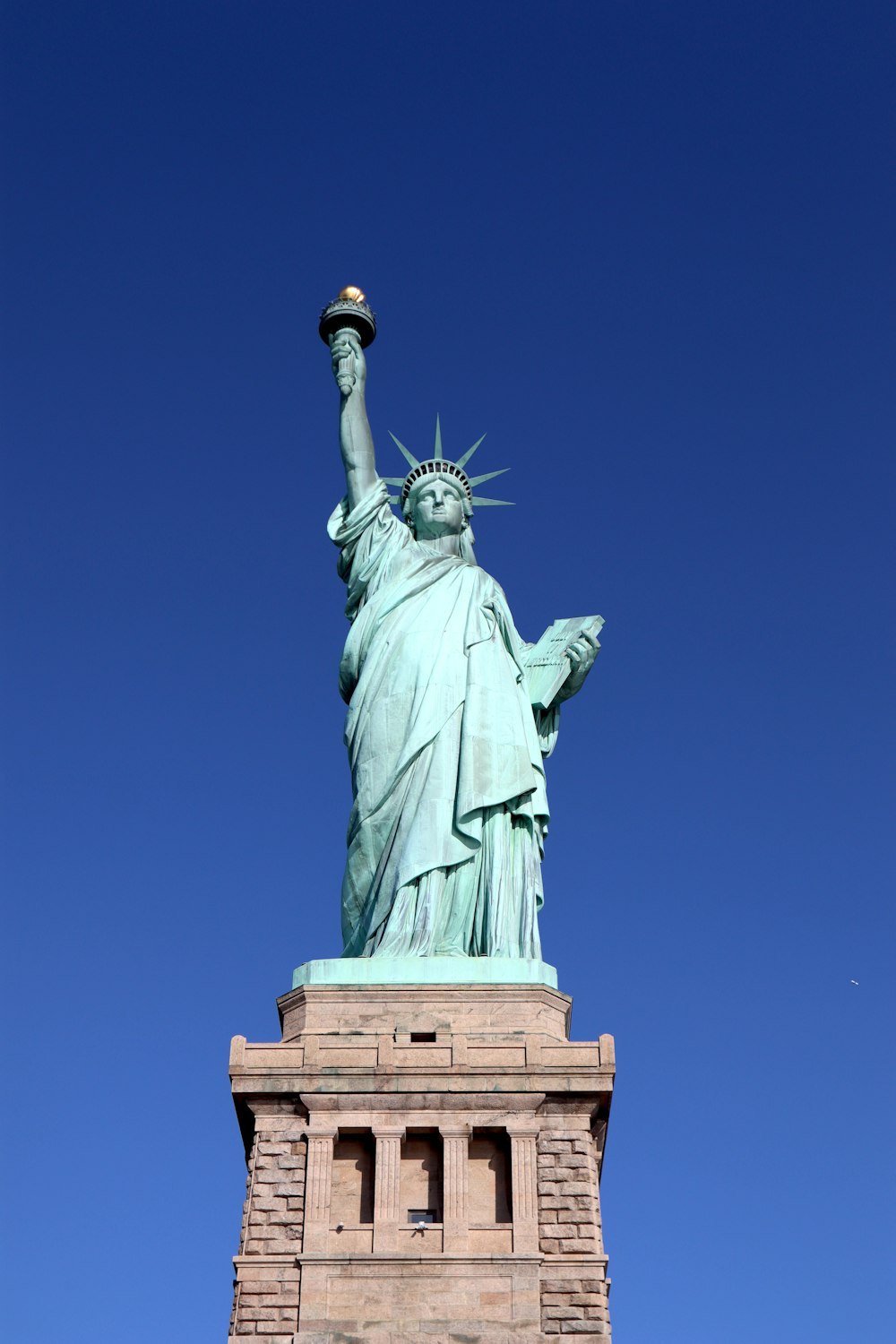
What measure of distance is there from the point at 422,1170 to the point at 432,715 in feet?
17.4

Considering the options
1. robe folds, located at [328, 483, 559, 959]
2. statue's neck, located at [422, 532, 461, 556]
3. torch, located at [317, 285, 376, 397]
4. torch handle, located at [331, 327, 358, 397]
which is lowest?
robe folds, located at [328, 483, 559, 959]

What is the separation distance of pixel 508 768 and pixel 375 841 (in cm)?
167

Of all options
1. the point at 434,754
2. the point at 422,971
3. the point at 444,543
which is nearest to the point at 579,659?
the point at 444,543

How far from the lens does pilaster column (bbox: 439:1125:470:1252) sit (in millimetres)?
18094

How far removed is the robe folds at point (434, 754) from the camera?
2092 cm

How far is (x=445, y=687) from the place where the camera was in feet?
72.9

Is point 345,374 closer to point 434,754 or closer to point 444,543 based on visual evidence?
point 444,543

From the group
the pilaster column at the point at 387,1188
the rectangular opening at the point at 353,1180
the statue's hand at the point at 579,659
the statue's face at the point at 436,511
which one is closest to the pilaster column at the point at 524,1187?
the pilaster column at the point at 387,1188

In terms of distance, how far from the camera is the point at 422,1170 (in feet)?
61.5

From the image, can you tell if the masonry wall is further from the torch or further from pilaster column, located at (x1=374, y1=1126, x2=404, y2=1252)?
the torch

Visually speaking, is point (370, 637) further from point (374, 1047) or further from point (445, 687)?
point (374, 1047)

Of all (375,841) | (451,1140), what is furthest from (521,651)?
(451,1140)

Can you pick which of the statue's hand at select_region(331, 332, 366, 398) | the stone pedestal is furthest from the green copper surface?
the statue's hand at select_region(331, 332, 366, 398)

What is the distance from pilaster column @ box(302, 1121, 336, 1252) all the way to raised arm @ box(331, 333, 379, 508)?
810cm
